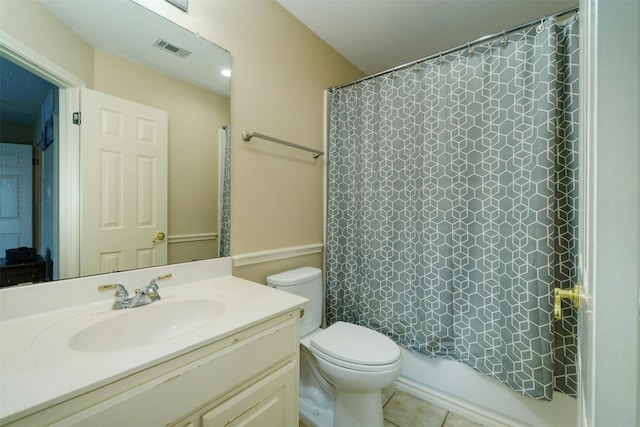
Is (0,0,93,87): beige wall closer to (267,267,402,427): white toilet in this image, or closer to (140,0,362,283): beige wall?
(140,0,362,283): beige wall

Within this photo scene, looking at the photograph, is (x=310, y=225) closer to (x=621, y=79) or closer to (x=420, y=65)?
(x=420, y=65)

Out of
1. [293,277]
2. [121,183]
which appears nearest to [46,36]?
[121,183]

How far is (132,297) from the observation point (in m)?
0.95

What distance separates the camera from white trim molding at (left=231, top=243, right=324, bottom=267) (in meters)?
1.38

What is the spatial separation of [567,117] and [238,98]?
1559mm

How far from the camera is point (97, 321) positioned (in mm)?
799

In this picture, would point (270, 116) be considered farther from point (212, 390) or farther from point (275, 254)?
point (212, 390)

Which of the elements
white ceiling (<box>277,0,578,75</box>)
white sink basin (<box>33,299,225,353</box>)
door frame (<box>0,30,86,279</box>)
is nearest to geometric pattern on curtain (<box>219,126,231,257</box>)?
white sink basin (<box>33,299,225,353</box>)

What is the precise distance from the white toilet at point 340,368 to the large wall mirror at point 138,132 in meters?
0.59

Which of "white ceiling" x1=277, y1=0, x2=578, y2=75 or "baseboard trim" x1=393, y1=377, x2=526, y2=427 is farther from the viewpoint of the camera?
"white ceiling" x1=277, y1=0, x2=578, y2=75

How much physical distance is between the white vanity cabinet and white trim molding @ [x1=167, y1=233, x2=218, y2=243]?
0.61 metres

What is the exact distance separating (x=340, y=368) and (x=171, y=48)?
1630 millimetres

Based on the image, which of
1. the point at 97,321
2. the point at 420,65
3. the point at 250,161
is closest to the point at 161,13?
the point at 250,161

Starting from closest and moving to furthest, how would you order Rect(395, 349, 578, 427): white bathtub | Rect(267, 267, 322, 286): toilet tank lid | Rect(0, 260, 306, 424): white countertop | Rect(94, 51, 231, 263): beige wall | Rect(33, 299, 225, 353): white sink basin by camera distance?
Rect(0, 260, 306, 424): white countertop < Rect(33, 299, 225, 353): white sink basin < Rect(94, 51, 231, 263): beige wall < Rect(395, 349, 578, 427): white bathtub < Rect(267, 267, 322, 286): toilet tank lid
